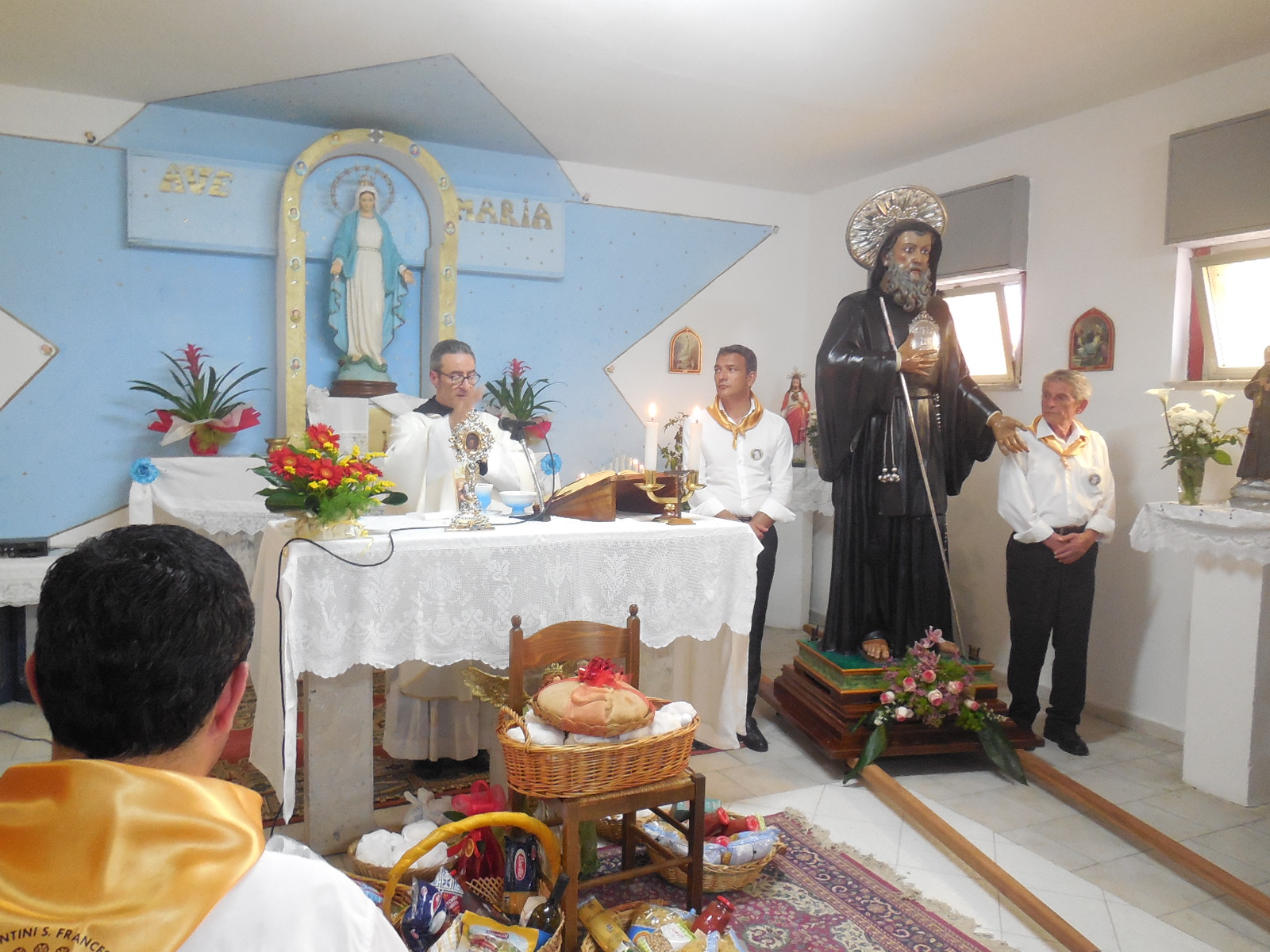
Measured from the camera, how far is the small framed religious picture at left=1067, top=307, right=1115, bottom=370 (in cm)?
568

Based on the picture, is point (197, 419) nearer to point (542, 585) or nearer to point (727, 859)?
point (542, 585)

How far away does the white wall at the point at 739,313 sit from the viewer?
25.2ft

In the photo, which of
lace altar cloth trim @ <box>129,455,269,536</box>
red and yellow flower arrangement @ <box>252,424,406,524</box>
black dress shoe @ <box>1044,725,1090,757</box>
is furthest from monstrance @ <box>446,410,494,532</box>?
black dress shoe @ <box>1044,725,1090,757</box>

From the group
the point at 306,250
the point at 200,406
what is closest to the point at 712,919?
the point at 200,406

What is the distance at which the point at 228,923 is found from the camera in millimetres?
1107

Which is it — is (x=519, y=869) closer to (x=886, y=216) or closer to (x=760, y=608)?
(x=760, y=608)

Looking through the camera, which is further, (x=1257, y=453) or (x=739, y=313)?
(x=739, y=313)

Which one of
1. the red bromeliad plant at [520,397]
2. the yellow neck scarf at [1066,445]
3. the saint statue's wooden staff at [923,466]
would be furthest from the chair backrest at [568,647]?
the red bromeliad plant at [520,397]

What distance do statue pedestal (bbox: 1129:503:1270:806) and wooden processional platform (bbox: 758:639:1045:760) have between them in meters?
0.83

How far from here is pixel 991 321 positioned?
6660mm

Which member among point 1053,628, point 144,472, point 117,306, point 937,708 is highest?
point 117,306

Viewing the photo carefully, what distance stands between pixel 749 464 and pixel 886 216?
1687mm

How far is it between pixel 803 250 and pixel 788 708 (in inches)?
185

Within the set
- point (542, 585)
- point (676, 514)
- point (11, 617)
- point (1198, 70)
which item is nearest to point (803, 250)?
point (1198, 70)
